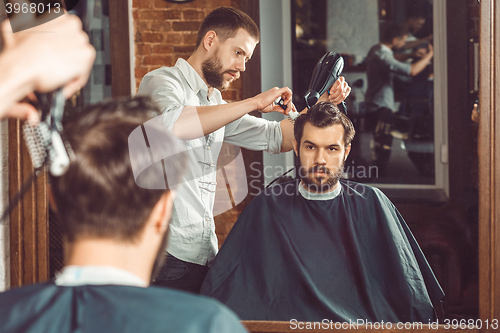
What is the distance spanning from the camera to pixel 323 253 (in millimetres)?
1591

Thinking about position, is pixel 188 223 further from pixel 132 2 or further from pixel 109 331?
pixel 132 2

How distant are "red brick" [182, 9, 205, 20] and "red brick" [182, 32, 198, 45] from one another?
0.21ft

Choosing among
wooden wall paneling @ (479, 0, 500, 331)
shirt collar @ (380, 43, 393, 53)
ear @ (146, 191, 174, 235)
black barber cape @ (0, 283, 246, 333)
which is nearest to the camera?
black barber cape @ (0, 283, 246, 333)

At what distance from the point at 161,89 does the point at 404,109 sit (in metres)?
0.96

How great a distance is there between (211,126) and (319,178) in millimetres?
489

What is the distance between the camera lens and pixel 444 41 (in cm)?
153

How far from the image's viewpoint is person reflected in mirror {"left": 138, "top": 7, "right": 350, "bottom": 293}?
1568mm

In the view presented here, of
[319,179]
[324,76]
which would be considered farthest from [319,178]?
[324,76]

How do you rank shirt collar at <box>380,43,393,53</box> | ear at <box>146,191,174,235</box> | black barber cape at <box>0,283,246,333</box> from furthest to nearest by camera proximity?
1. shirt collar at <box>380,43,393,53</box>
2. ear at <box>146,191,174,235</box>
3. black barber cape at <box>0,283,246,333</box>

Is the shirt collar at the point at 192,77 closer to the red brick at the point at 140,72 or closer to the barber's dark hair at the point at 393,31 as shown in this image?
the red brick at the point at 140,72

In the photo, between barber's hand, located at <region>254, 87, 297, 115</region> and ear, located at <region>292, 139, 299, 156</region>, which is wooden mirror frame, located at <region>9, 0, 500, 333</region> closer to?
barber's hand, located at <region>254, 87, 297, 115</region>

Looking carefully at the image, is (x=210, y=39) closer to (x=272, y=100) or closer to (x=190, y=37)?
(x=190, y=37)

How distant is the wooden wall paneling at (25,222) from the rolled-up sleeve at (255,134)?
0.80 meters

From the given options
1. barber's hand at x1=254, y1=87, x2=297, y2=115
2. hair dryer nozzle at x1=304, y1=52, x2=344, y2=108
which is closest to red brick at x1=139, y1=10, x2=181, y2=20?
barber's hand at x1=254, y1=87, x2=297, y2=115
